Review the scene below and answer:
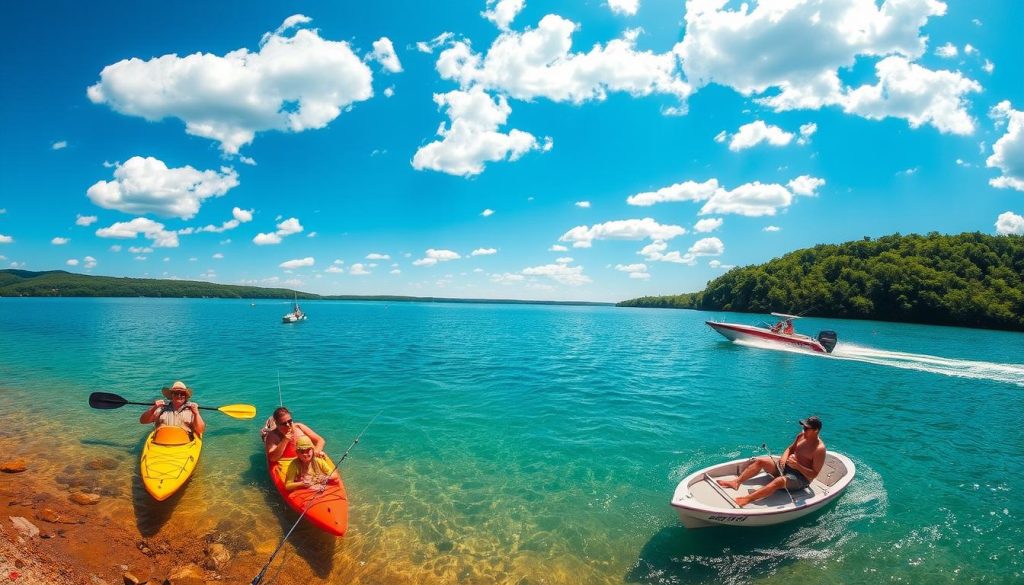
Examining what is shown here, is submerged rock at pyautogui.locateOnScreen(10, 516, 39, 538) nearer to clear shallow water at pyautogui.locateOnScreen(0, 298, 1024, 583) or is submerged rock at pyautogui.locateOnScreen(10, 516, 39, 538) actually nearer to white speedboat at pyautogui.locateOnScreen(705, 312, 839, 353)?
clear shallow water at pyautogui.locateOnScreen(0, 298, 1024, 583)

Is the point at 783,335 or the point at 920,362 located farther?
the point at 783,335

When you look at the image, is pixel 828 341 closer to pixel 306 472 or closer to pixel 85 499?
pixel 306 472

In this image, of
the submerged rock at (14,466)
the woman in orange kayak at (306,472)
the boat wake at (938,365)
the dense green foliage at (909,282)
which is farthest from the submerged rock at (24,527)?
the dense green foliage at (909,282)

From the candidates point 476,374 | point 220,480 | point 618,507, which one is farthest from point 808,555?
point 476,374

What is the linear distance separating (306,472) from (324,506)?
1.33m

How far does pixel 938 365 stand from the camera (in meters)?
33.9

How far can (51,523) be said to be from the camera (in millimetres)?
8656

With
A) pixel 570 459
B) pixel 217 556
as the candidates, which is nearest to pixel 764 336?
pixel 570 459

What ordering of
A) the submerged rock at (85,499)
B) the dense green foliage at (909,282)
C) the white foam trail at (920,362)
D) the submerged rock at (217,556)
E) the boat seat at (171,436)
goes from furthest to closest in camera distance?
1. the dense green foliage at (909,282)
2. the white foam trail at (920,362)
3. the boat seat at (171,436)
4. the submerged rock at (85,499)
5. the submerged rock at (217,556)

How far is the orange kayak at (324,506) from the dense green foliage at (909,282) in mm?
128409

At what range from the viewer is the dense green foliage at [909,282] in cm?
8950

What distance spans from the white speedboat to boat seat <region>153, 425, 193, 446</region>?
44332 millimetres

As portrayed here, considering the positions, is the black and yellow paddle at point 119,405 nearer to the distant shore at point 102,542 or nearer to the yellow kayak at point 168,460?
the yellow kayak at point 168,460

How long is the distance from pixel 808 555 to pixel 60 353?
4870 centimetres
